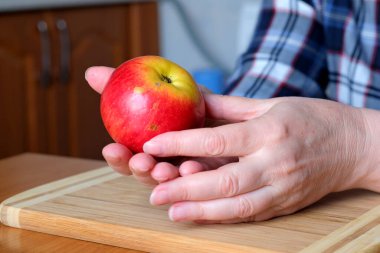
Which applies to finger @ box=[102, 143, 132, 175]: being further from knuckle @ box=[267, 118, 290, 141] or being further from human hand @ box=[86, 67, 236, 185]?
knuckle @ box=[267, 118, 290, 141]

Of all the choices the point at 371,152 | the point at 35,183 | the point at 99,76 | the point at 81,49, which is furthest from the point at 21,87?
the point at 371,152

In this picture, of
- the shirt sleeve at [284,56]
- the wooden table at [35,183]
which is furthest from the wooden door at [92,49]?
the wooden table at [35,183]

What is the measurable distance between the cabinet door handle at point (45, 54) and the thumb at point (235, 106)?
1.67 meters

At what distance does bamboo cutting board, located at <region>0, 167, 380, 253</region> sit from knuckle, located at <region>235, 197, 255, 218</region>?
0.01m

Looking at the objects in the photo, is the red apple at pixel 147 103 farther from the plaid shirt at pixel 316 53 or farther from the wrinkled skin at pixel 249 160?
the plaid shirt at pixel 316 53

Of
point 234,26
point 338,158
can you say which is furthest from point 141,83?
point 234,26

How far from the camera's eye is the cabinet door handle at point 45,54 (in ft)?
7.90

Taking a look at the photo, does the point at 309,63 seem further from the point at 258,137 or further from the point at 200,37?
the point at 200,37

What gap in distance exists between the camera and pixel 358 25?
1330 mm

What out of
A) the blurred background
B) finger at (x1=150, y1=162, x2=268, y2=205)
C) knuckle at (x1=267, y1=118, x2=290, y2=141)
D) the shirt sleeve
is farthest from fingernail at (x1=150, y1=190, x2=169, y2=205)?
the blurred background

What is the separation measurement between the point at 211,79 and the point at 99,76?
1.87 meters

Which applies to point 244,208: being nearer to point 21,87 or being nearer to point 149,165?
point 149,165

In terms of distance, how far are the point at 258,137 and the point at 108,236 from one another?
0.18m

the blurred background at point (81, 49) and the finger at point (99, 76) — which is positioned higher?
the finger at point (99, 76)
